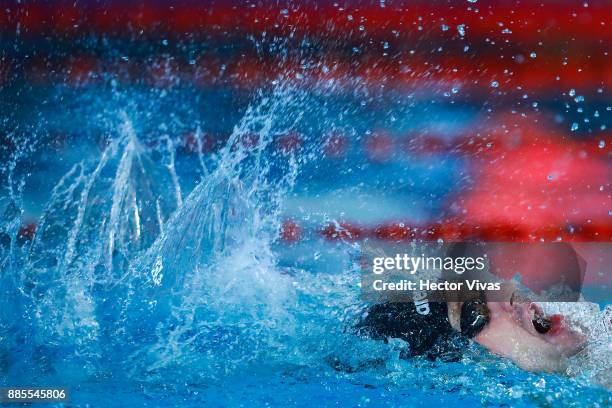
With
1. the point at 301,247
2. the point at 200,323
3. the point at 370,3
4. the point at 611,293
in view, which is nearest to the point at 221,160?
the point at 301,247

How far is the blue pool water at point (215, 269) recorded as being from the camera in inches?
60.5

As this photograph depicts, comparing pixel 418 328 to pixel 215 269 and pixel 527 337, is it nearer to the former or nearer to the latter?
pixel 527 337

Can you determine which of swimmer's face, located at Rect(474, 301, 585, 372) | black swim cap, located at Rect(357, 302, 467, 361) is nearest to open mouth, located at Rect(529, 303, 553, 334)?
swimmer's face, located at Rect(474, 301, 585, 372)

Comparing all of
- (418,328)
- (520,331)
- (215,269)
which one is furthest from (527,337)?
(215,269)

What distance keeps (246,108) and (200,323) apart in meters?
0.51

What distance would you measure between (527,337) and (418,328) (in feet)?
0.83

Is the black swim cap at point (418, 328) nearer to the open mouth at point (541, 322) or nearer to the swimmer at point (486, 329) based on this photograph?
the swimmer at point (486, 329)

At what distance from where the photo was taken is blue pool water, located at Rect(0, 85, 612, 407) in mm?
1537

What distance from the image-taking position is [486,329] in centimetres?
154

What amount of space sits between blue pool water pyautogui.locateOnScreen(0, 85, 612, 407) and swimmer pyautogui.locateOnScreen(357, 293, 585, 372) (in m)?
0.03

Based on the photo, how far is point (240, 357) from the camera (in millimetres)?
1567

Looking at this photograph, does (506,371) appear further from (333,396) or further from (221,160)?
(221,160)

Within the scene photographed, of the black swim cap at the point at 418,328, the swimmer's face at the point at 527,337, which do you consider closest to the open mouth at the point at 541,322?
the swimmer's face at the point at 527,337

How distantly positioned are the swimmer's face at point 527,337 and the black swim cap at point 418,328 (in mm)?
67
